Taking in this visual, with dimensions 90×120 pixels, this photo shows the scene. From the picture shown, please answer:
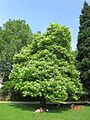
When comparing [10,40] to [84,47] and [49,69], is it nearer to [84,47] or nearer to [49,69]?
[84,47]

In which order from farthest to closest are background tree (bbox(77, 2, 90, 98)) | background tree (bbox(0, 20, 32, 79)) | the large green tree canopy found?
background tree (bbox(0, 20, 32, 79)) < background tree (bbox(77, 2, 90, 98)) < the large green tree canopy

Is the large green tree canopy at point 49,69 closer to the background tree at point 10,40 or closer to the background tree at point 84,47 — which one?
the background tree at point 84,47

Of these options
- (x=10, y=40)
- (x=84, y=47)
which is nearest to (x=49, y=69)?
(x=84, y=47)

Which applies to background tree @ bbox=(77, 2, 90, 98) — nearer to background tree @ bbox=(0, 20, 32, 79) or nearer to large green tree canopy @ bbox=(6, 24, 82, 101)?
large green tree canopy @ bbox=(6, 24, 82, 101)

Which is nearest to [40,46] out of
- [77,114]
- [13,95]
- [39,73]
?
[39,73]

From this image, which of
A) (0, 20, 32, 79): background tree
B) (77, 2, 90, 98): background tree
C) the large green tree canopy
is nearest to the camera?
the large green tree canopy

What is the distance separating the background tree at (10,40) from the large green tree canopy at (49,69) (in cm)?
1522

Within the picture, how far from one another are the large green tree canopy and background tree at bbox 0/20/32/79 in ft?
49.9

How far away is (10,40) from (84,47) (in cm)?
1771

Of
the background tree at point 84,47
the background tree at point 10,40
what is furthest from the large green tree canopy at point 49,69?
the background tree at point 10,40

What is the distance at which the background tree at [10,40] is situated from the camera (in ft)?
172

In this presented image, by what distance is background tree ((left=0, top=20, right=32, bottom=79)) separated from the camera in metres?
52.5

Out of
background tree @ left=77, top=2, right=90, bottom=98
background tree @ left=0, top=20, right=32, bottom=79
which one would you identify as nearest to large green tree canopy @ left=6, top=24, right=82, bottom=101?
background tree @ left=77, top=2, right=90, bottom=98

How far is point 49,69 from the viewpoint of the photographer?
108 feet
